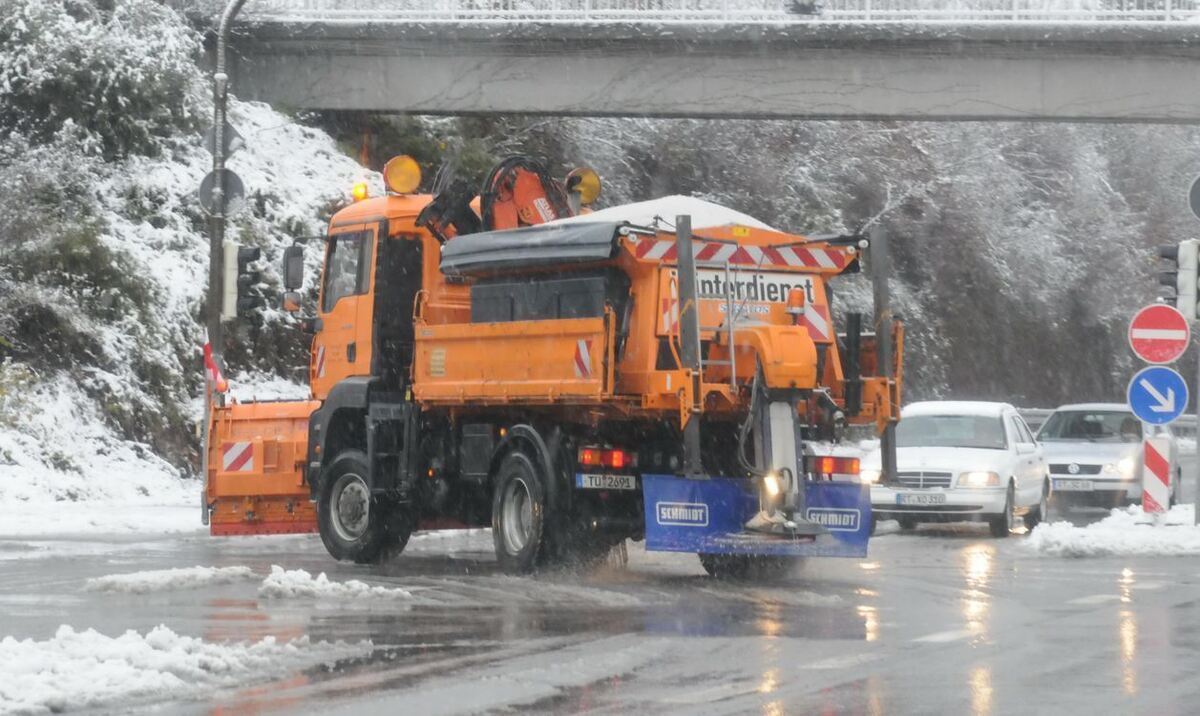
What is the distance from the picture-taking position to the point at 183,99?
29594 millimetres

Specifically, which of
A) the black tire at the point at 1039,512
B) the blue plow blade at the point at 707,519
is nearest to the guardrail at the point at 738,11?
the black tire at the point at 1039,512

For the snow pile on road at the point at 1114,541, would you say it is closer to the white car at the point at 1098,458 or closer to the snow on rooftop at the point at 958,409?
the snow on rooftop at the point at 958,409

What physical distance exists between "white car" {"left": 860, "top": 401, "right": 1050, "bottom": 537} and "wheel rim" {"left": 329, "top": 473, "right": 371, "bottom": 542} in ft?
18.8

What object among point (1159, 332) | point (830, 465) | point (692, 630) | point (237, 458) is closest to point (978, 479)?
point (1159, 332)

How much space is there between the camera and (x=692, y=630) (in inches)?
435

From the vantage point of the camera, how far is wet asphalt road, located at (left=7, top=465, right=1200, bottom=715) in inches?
333

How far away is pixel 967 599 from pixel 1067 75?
19063mm

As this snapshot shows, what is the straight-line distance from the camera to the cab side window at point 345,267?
16.4m

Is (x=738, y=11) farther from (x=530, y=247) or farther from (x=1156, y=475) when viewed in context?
(x=530, y=247)

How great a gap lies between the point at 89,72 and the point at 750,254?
16.5 metres

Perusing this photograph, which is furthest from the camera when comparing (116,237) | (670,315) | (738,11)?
(738,11)

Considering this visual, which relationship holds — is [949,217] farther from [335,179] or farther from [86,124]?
[86,124]

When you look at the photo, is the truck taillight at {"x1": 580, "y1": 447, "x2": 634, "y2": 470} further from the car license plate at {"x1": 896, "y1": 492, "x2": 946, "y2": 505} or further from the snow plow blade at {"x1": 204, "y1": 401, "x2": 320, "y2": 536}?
the car license plate at {"x1": 896, "y1": 492, "x2": 946, "y2": 505}

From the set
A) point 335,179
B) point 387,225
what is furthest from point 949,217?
point 387,225
